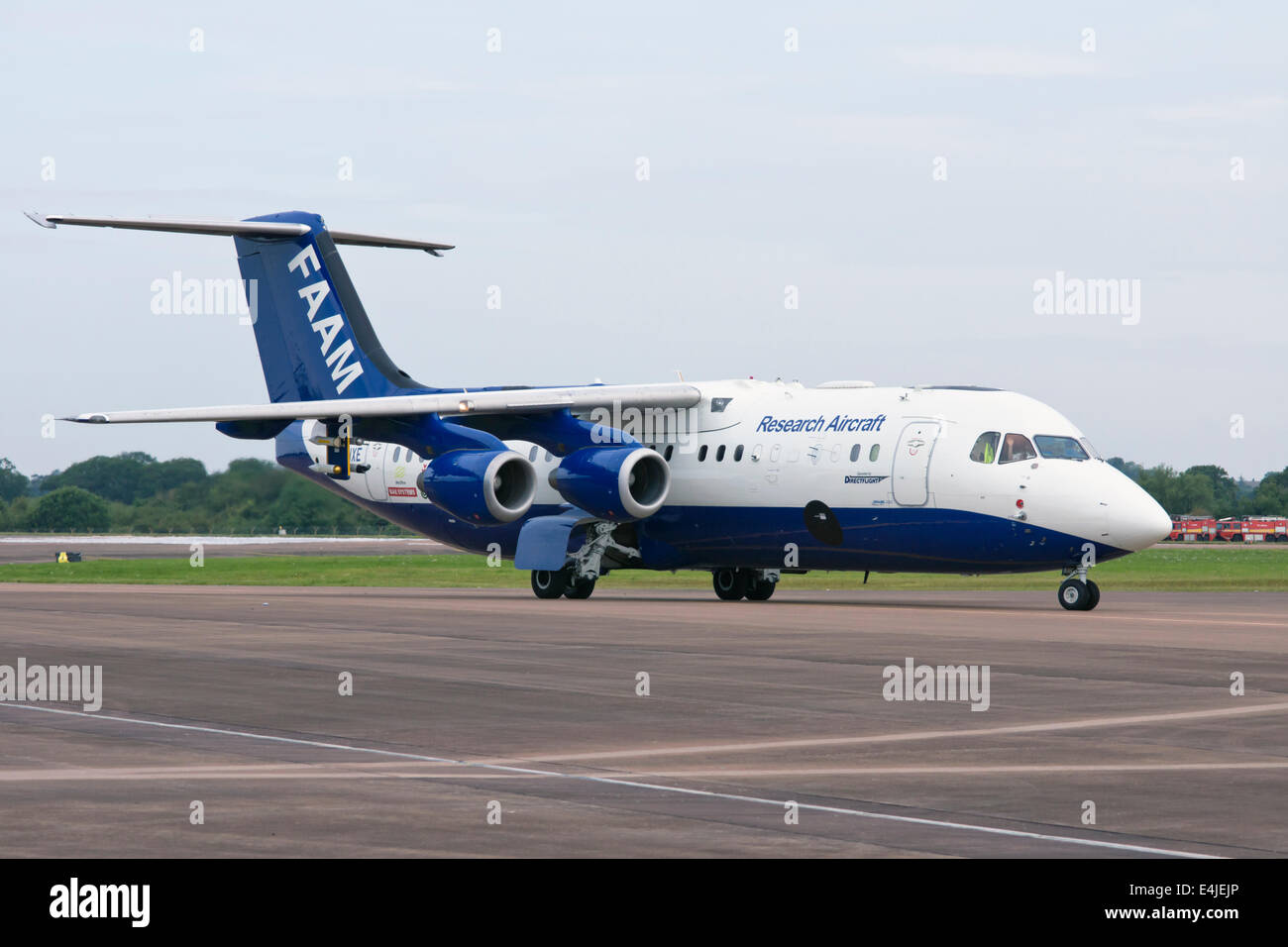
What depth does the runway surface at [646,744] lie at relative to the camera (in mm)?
9305

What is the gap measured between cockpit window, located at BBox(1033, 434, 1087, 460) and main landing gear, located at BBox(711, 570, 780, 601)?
8.01 meters

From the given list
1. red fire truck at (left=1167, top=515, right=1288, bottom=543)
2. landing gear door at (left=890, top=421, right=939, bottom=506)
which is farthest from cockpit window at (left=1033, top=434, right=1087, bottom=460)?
red fire truck at (left=1167, top=515, right=1288, bottom=543)

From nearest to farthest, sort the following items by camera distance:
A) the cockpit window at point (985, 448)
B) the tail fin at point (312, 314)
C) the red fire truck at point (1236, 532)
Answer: the cockpit window at point (985, 448) → the tail fin at point (312, 314) → the red fire truck at point (1236, 532)

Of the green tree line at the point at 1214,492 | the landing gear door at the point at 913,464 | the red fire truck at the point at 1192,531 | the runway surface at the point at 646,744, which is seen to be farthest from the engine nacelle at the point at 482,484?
the green tree line at the point at 1214,492

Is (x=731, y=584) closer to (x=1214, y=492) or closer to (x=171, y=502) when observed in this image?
(x=171, y=502)

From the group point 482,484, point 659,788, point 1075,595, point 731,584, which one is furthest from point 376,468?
point 659,788

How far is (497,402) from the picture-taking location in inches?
1383

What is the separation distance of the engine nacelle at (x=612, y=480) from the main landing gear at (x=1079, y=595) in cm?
854

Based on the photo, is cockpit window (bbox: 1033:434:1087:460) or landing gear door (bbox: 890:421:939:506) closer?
cockpit window (bbox: 1033:434:1087:460)

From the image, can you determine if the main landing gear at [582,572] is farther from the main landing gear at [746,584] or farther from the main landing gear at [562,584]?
the main landing gear at [746,584]

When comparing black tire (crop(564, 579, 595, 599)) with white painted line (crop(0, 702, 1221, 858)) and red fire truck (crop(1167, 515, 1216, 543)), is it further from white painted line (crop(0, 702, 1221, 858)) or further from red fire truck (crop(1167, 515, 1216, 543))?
red fire truck (crop(1167, 515, 1216, 543))

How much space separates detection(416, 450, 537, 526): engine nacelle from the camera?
34.8 metres

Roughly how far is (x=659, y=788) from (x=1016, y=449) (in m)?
21.0
